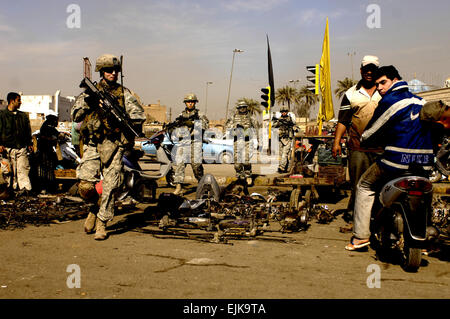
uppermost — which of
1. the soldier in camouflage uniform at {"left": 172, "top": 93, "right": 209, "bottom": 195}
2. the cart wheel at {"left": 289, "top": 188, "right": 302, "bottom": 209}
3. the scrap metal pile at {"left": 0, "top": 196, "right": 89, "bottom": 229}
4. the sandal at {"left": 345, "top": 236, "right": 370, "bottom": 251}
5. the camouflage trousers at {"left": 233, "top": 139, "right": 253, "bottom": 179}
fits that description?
the soldier in camouflage uniform at {"left": 172, "top": 93, "right": 209, "bottom": 195}

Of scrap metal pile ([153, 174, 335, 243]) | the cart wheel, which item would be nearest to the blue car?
scrap metal pile ([153, 174, 335, 243])

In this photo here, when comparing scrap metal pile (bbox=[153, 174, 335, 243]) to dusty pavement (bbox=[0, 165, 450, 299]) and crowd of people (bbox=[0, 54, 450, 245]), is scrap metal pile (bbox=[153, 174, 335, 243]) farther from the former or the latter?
crowd of people (bbox=[0, 54, 450, 245])

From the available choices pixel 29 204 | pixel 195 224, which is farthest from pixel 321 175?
pixel 29 204

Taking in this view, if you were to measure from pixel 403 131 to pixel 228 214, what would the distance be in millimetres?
3589

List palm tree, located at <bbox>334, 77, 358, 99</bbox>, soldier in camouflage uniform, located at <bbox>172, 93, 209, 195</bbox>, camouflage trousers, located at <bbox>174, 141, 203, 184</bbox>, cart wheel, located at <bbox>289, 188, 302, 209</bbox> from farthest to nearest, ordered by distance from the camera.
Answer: palm tree, located at <bbox>334, 77, 358, 99</bbox>
soldier in camouflage uniform, located at <bbox>172, 93, 209, 195</bbox>
camouflage trousers, located at <bbox>174, 141, 203, 184</bbox>
cart wheel, located at <bbox>289, 188, 302, 209</bbox>

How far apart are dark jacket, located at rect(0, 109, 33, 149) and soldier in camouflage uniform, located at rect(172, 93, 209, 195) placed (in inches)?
144

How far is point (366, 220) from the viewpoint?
5.06 meters

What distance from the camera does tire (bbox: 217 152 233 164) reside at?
22.4 meters

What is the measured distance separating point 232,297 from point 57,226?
4.22 m

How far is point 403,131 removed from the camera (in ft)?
14.5

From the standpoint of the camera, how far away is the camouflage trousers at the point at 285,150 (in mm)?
16656

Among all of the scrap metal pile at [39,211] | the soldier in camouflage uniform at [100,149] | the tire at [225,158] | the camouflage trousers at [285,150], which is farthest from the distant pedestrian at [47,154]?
the tire at [225,158]

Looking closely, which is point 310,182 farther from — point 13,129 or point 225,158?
point 225,158

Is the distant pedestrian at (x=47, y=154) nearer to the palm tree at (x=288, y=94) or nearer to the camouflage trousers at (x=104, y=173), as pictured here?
the camouflage trousers at (x=104, y=173)
